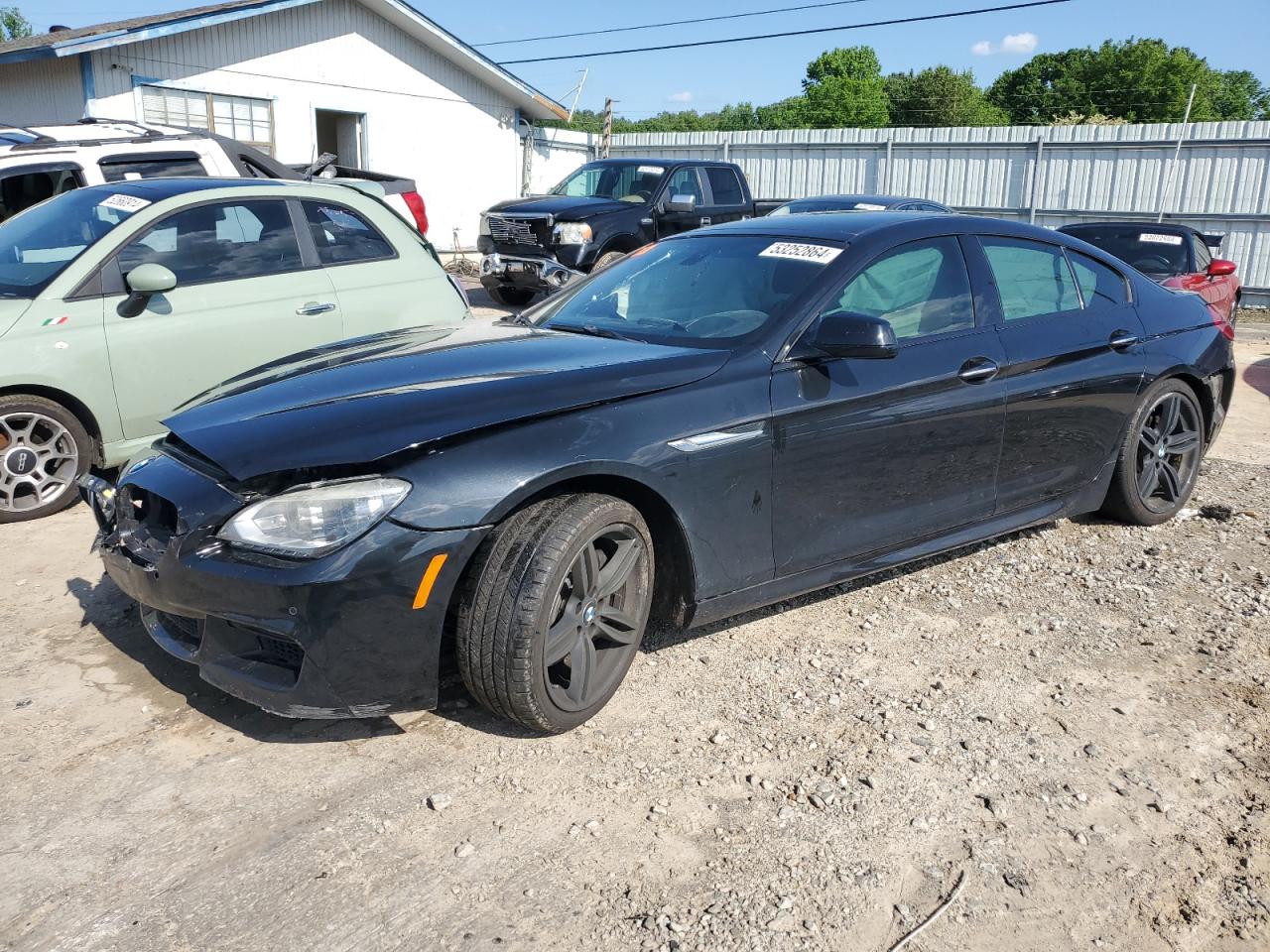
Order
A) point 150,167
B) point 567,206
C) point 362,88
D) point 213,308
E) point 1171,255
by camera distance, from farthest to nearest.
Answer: point 362,88, point 567,206, point 1171,255, point 150,167, point 213,308

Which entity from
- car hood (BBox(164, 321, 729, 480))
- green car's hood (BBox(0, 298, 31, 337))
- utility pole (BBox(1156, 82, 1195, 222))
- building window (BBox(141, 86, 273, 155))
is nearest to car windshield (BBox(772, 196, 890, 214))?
green car's hood (BBox(0, 298, 31, 337))

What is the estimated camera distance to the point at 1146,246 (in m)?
10.5

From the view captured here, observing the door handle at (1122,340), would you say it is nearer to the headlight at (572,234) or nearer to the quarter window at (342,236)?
the quarter window at (342,236)

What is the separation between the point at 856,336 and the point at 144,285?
3.74 metres

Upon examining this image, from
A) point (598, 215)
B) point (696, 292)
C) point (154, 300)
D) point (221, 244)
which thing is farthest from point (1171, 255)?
point (154, 300)

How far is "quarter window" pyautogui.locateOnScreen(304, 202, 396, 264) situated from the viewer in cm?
643

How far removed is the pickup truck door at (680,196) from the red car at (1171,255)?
4542 mm

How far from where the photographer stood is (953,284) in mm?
4422

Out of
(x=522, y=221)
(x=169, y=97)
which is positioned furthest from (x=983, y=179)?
(x=169, y=97)

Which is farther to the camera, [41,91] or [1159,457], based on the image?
[41,91]

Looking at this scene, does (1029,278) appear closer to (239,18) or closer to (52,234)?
(52,234)

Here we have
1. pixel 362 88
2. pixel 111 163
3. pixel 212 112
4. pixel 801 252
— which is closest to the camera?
pixel 801 252

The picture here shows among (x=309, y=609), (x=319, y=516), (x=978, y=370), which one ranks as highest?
(x=978, y=370)

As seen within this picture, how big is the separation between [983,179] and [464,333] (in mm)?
18762
